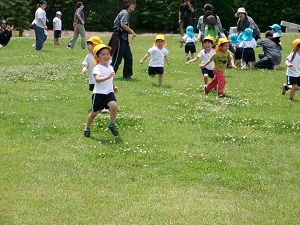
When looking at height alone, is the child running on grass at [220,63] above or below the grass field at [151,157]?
above

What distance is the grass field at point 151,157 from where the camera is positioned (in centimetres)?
670

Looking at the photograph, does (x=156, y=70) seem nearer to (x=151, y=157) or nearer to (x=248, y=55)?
(x=248, y=55)

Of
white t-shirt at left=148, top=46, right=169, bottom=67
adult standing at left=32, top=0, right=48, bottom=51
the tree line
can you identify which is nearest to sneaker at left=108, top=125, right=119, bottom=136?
white t-shirt at left=148, top=46, right=169, bottom=67

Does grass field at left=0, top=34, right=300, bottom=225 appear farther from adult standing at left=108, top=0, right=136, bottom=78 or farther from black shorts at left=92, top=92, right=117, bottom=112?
adult standing at left=108, top=0, right=136, bottom=78

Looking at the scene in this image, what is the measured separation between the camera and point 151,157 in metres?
8.80

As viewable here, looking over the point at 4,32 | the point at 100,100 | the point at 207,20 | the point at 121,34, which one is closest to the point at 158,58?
the point at 121,34

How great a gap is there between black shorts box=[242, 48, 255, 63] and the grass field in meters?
4.13

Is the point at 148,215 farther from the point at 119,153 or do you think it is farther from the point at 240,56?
the point at 240,56

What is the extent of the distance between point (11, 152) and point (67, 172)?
54.0 inches

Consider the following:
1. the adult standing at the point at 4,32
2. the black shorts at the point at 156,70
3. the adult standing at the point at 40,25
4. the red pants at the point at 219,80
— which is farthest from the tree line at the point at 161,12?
the red pants at the point at 219,80

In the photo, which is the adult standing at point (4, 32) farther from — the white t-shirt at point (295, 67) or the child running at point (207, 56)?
the white t-shirt at point (295, 67)

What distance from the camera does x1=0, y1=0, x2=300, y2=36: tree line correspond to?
57812 millimetres

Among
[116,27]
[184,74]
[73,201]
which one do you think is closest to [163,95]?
[116,27]

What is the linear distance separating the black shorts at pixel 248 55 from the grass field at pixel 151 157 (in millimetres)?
4128
